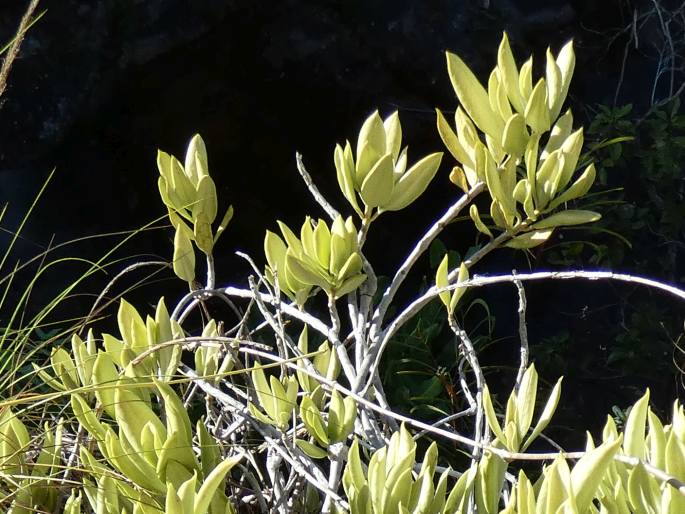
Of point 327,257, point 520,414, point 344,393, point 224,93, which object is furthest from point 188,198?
point 224,93

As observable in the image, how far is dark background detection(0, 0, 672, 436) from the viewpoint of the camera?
2.59m

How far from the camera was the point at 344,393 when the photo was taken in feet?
3.27

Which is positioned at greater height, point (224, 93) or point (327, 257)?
point (327, 257)

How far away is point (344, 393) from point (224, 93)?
183 cm

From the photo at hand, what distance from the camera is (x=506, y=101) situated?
3.60 feet

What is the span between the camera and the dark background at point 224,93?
8.50 feet

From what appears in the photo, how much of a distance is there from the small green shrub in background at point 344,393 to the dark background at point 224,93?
1451mm

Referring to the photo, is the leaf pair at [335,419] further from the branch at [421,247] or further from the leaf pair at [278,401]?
the branch at [421,247]

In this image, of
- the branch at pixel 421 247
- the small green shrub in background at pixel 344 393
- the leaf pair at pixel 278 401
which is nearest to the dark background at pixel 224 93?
the small green shrub in background at pixel 344 393

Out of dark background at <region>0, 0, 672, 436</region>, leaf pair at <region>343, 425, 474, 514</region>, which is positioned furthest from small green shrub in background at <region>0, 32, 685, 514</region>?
dark background at <region>0, 0, 672, 436</region>

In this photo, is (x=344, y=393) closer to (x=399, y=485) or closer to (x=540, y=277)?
(x=399, y=485)

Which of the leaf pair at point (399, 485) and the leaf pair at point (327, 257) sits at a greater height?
the leaf pair at point (327, 257)

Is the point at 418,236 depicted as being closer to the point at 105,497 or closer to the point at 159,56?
the point at 159,56

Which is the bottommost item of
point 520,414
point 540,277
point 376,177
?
point 520,414
